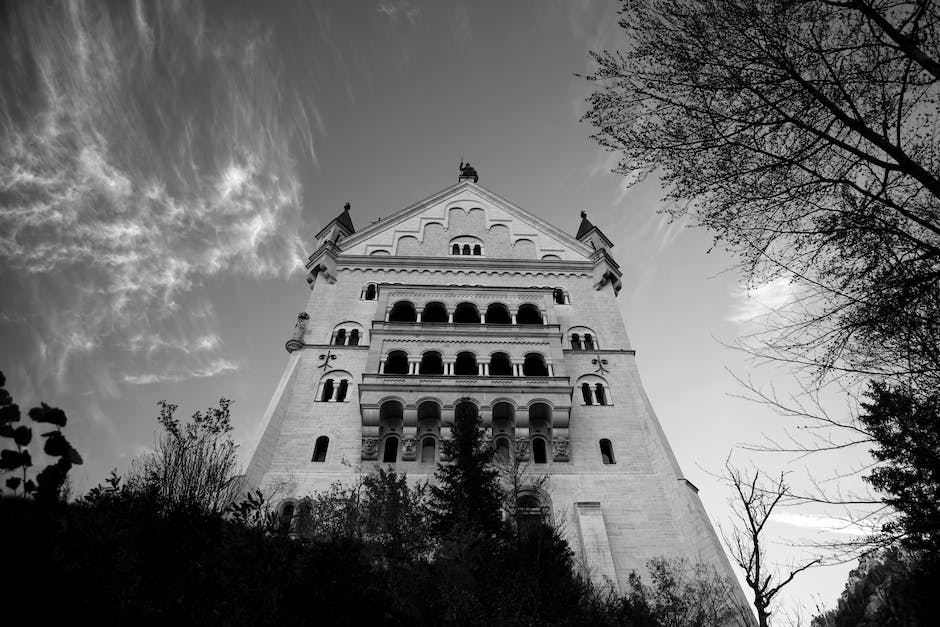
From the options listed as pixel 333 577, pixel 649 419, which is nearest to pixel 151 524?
pixel 333 577

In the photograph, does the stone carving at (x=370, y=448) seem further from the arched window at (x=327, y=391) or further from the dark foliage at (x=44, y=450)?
the dark foliage at (x=44, y=450)

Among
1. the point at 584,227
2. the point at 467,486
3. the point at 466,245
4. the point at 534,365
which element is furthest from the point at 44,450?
the point at 584,227

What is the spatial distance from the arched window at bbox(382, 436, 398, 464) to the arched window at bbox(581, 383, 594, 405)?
896cm

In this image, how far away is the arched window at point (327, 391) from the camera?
23.2 metres

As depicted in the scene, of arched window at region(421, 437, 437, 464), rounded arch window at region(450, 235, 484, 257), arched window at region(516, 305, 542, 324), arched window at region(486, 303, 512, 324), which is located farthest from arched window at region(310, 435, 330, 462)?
rounded arch window at region(450, 235, 484, 257)

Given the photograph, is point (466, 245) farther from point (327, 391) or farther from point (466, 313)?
point (327, 391)

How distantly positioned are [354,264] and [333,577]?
2131 cm

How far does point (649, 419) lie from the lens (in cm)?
2262

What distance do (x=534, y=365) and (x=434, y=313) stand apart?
20.4 feet

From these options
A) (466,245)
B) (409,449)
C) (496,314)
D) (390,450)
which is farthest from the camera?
(466,245)

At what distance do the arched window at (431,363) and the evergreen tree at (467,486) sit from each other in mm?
3846

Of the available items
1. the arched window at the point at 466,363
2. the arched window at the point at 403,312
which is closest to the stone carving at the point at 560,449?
the arched window at the point at 466,363

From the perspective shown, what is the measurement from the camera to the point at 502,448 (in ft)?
71.8

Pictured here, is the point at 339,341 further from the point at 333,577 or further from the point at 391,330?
the point at 333,577
